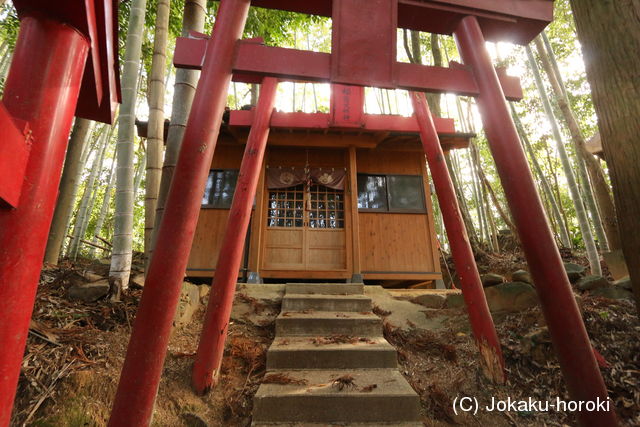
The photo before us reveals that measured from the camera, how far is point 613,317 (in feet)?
10.9

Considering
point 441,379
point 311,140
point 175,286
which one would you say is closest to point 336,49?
point 175,286

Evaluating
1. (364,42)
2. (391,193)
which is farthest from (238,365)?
(391,193)

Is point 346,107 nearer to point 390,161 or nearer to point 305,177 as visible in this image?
point 305,177

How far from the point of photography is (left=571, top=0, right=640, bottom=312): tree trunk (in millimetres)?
1478

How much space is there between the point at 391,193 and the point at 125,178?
5277mm

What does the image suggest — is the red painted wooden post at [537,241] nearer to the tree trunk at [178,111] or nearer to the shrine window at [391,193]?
the tree trunk at [178,111]

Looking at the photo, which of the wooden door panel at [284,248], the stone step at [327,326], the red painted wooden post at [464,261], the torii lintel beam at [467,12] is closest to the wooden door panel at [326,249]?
the wooden door panel at [284,248]

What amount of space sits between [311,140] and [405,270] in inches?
138

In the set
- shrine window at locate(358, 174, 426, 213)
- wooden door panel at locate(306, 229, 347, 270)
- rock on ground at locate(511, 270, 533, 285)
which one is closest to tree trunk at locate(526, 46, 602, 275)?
rock on ground at locate(511, 270, 533, 285)

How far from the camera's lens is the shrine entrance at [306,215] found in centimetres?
635

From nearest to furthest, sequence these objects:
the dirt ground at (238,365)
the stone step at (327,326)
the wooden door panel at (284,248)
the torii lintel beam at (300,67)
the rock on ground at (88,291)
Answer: the dirt ground at (238,365) < the torii lintel beam at (300,67) < the rock on ground at (88,291) < the stone step at (327,326) < the wooden door panel at (284,248)

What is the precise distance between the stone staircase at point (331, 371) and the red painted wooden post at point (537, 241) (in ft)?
3.85

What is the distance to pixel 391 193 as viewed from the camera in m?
6.81

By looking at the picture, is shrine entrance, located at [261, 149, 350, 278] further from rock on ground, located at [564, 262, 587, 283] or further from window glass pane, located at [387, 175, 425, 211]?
rock on ground, located at [564, 262, 587, 283]
